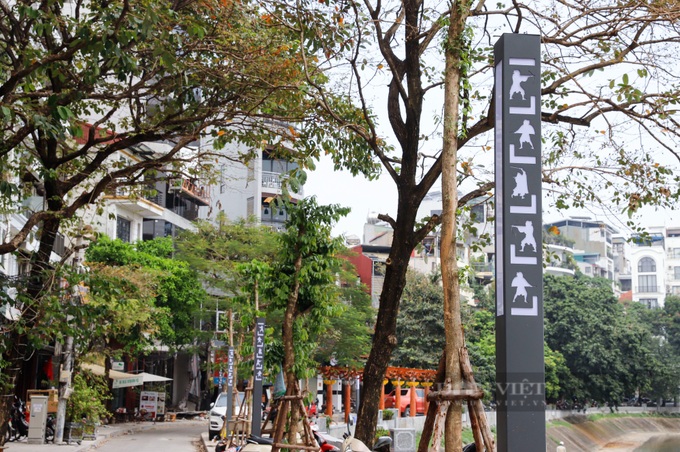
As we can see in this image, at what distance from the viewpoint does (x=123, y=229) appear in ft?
131

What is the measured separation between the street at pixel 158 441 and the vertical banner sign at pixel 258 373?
7.81 metres

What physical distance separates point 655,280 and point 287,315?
4218 inches

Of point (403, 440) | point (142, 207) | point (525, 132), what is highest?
point (142, 207)

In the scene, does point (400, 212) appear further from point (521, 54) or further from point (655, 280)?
point (655, 280)

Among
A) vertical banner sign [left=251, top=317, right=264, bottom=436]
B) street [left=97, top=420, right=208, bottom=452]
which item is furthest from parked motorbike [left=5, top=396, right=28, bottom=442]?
vertical banner sign [left=251, top=317, right=264, bottom=436]

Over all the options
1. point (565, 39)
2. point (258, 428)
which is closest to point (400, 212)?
point (565, 39)

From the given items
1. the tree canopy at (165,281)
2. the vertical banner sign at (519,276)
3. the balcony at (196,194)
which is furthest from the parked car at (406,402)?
the vertical banner sign at (519,276)

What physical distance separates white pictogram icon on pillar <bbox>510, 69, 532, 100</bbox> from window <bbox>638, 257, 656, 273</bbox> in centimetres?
11256

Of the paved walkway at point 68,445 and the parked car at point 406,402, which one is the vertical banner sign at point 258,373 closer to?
the paved walkway at point 68,445

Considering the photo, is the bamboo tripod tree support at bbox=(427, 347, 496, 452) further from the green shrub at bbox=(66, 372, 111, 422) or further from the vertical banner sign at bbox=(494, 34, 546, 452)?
the green shrub at bbox=(66, 372, 111, 422)

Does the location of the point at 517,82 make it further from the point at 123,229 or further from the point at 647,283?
the point at 647,283

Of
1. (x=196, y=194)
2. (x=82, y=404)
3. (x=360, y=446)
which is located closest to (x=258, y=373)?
(x=360, y=446)

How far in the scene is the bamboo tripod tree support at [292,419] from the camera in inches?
478

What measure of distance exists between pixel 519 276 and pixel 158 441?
2077 centimetres
